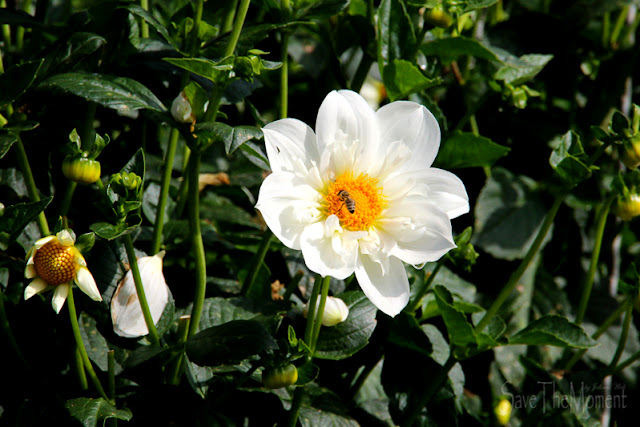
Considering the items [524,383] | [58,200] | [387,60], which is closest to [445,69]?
[387,60]

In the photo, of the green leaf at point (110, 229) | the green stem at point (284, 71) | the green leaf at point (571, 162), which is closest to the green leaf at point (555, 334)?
the green leaf at point (571, 162)

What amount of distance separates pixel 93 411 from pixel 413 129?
0.62m

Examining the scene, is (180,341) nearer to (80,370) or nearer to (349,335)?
(80,370)

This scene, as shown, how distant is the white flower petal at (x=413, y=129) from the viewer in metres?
0.94

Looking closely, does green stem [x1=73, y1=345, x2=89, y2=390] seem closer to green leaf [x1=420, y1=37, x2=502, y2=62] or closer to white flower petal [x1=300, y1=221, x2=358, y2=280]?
white flower petal [x1=300, y1=221, x2=358, y2=280]

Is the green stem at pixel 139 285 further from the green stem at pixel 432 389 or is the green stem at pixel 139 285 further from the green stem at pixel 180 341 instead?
the green stem at pixel 432 389

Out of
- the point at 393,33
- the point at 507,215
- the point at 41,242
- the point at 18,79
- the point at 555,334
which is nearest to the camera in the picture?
the point at 41,242

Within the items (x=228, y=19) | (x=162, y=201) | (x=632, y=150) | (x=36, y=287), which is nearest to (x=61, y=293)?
(x=36, y=287)

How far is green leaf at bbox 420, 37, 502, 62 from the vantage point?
3.91ft

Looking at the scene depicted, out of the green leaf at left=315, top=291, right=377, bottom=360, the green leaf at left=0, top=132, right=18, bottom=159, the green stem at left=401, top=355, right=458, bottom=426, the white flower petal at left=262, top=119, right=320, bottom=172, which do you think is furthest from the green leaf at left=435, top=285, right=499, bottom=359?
the green leaf at left=0, top=132, right=18, bottom=159

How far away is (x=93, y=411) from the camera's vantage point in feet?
2.74

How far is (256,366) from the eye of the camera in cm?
92

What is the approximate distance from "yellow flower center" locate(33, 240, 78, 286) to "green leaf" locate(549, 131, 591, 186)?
77 cm

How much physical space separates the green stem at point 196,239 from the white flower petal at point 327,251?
167mm
